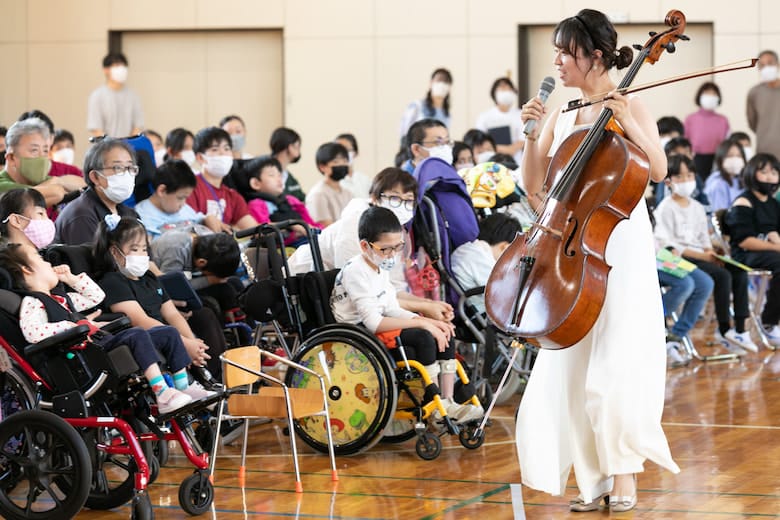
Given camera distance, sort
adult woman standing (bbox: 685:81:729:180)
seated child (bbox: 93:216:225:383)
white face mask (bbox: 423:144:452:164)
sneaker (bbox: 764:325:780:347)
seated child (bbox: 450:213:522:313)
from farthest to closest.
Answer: adult woman standing (bbox: 685:81:729:180)
sneaker (bbox: 764:325:780:347)
white face mask (bbox: 423:144:452:164)
seated child (bbox: 450:213:522:313)
seated child (bbox: 93:216:225:383)

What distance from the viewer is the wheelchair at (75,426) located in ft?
12.3

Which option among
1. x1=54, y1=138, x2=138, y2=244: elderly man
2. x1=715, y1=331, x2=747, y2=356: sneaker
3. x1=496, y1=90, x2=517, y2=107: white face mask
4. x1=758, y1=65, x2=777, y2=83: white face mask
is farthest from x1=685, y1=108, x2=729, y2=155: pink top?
x1=54, y1=138, x2=138, y2=244: elderly man

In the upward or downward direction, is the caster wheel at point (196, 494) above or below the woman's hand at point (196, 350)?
below

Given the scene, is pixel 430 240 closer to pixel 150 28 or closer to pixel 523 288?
pixel 523 288

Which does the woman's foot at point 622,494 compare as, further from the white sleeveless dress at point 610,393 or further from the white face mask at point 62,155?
the white face mask at point 62,155

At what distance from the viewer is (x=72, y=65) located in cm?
1266

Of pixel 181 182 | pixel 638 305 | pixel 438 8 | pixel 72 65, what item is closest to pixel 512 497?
pixel 638 305

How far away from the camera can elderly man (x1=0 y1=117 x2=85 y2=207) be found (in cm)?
537

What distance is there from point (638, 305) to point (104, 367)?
1.64 m

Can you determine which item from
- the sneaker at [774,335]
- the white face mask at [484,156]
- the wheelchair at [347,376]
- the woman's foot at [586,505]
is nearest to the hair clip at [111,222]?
the wheelchair at [347,376]

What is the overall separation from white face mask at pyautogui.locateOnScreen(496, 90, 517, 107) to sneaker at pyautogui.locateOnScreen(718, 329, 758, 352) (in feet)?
11.7

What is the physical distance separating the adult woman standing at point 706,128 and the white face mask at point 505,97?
5.50 feet

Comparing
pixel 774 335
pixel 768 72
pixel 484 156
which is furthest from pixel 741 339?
pixel 768 72

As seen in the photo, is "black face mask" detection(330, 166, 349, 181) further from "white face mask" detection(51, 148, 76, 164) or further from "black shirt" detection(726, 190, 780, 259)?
"black shirt" detection(726, 190, 780, 259)
